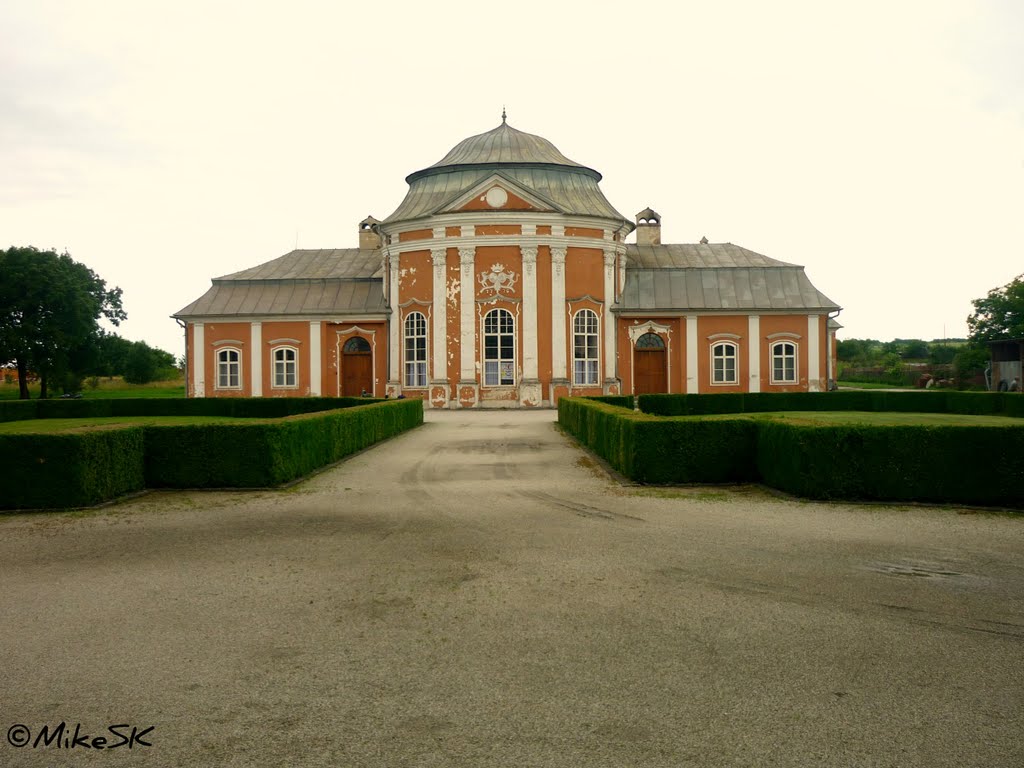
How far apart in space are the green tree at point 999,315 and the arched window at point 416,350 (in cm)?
3434

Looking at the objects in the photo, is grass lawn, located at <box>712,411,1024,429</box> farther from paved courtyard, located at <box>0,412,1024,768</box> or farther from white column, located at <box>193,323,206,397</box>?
white column, located at <box>193,323,206,397</box>

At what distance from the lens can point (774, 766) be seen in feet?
12.9

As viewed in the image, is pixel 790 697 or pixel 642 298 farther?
pixel 642 298

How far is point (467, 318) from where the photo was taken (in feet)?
113

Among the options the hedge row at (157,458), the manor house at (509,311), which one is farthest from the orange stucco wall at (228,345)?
the hedge row at (157,458)

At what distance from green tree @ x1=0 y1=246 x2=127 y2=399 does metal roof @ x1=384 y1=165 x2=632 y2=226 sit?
22232mm

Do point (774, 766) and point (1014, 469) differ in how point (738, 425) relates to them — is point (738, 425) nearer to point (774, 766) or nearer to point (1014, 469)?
point (1014, 469)

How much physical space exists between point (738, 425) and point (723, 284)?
2625 cm

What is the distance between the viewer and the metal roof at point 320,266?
39.8 meters

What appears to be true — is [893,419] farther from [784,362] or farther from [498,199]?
[498,199]

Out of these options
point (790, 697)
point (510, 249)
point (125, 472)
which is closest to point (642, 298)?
point (510, 249)

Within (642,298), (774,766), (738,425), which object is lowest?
(774,766)

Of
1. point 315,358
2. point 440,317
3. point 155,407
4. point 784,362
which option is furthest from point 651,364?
point 155,407

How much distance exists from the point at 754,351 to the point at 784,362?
4.63 feet
